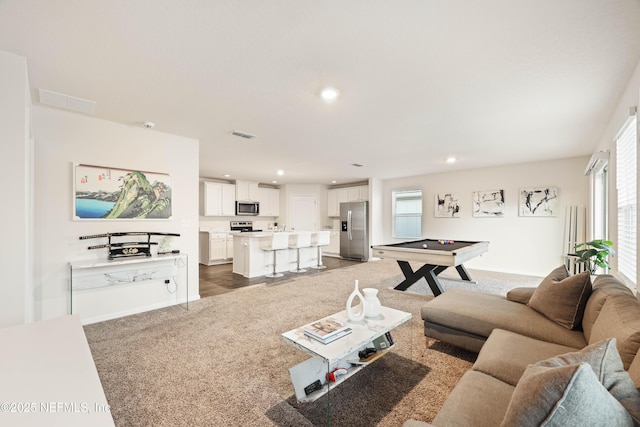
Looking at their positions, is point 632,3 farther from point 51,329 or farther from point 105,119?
point 105,119

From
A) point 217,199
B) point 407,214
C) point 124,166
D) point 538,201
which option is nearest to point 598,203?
point 538,201

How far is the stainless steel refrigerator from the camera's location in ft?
26.1

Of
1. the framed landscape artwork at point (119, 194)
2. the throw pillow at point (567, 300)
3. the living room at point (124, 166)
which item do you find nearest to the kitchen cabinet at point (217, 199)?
the living room at point (124, 166)

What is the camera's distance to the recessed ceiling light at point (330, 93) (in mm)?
2516

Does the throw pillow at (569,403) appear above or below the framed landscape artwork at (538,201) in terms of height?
below

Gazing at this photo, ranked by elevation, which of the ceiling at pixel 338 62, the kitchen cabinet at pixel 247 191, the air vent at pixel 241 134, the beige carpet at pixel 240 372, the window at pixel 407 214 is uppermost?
the ceiling at pixel 338 62

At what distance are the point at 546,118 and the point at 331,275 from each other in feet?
14.2

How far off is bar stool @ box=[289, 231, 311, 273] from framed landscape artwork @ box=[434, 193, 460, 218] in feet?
11.4

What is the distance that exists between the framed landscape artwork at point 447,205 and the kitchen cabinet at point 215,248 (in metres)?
5.69

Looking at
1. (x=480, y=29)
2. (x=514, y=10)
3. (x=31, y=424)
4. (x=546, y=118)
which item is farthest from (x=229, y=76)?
(x=546, y=118)

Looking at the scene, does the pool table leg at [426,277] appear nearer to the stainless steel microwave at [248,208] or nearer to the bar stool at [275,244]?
the bar stool at [275,244]

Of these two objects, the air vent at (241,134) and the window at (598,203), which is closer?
the air vent at (241,134)

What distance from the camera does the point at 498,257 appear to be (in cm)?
612

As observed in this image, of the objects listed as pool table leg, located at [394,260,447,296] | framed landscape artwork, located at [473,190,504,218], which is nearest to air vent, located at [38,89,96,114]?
pool table leg, located at [394,260,447,296]
